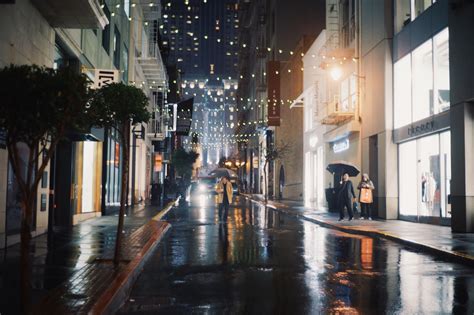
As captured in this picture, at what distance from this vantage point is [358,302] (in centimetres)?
693

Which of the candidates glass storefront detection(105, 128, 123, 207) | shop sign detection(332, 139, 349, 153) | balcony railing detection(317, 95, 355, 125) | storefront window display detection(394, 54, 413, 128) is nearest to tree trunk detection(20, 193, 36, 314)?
glass storefront detection(105, 128, 123, 207)

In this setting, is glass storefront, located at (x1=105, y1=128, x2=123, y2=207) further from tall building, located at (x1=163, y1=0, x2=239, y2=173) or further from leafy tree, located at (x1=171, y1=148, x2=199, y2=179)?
tall building, located at (x1=163, y1=0, x2=239, y2=173)

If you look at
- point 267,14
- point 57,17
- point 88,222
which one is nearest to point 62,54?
point 57,17

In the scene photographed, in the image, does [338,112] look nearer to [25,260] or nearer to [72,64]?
[72,64]

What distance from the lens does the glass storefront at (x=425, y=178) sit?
1819 centimetres

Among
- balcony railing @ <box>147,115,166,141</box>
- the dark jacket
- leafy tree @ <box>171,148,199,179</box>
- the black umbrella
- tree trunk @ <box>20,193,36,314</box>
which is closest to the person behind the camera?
tree trunk @ <box>20,193,36,314</box>

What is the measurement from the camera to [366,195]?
21250 mm

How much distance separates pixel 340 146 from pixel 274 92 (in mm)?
21354

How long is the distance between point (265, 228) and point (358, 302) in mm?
11290

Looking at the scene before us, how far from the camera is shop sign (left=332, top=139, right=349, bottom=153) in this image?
90.3ft

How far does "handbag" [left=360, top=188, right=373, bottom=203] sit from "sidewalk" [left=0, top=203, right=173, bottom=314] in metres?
9.72

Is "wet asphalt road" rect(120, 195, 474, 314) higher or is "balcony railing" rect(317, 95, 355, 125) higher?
"balcony railing" rect(317, 95, 355, 125)

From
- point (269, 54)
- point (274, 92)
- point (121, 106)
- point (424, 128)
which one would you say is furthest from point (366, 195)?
point (269, 54)

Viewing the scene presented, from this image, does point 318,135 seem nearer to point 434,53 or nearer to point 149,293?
point 434,53
